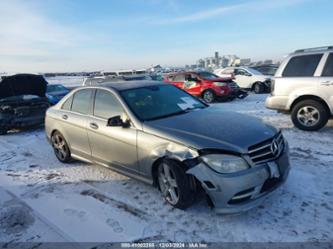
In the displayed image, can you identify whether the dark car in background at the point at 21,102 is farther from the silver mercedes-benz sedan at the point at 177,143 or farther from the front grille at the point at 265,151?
the front grille at the point at 265,151

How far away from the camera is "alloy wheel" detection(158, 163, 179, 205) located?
3.46 meters

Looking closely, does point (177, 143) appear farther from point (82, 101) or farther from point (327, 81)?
point (327, 81)

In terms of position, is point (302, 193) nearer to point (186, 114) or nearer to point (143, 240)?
point (186, 114)

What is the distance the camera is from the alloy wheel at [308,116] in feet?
21.4

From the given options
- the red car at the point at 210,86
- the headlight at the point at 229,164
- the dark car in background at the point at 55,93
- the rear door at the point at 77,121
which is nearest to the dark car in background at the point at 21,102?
the dark car in background at the point at 55,93

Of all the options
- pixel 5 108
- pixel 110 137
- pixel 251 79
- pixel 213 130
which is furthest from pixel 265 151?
pixel 251 79

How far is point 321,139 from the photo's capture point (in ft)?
19.6

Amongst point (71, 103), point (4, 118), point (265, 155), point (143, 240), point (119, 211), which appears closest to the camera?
point (143, 240)

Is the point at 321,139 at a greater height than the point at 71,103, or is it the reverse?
the point at 71,103

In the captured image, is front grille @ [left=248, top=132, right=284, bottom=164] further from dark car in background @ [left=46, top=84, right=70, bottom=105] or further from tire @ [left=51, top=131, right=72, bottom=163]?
dark car in background @ [left=46, top=84, right=70, bottom=105]

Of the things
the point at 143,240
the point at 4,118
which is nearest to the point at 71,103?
the point at 143,240

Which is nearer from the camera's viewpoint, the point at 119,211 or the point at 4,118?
the point at 119,211

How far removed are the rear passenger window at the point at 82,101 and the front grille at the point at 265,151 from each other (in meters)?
2.88

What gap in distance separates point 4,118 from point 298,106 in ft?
27.8
